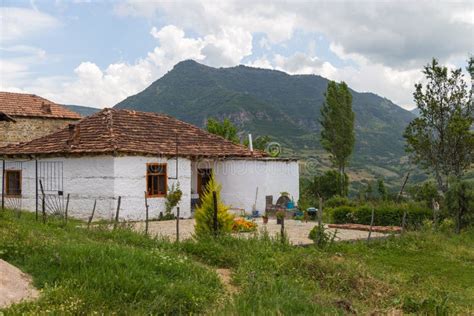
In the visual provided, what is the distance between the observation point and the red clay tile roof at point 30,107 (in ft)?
89.9

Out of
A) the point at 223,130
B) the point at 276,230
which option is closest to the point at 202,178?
the point at 276,230

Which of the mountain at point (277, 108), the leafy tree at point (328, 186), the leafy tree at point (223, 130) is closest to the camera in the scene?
the leafy tree at point (328, 186)

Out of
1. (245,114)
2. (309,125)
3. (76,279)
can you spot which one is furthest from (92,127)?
(309,125)

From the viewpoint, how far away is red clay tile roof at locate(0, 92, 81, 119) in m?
27.4

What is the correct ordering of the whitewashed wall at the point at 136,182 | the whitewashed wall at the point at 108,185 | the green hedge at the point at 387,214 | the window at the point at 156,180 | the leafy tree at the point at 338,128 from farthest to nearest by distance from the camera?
the leafy tree at the point at 338,128 → the window at the point at 156,180 → the whitewashed wall at the point at 136,182 → the whitewashed wall at the point at 108,185 → the green hedge at the point at 387,214

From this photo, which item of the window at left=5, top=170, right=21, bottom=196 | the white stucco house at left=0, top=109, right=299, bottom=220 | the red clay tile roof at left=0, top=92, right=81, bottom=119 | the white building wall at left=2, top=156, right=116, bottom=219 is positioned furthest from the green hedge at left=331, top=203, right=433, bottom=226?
the red clay tile roof at left=0, top=92, right=81, bottom=119

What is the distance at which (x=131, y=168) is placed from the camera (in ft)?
60.8

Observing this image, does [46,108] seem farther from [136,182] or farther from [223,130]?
[136,182]

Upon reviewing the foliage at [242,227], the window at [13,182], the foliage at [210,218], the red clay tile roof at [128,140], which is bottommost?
the foliage at [242,227]

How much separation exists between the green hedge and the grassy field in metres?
5.60

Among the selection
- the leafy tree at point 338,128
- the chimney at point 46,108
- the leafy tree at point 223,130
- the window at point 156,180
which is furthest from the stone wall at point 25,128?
the leafy tree at point 338,128

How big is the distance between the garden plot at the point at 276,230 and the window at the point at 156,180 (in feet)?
4.81

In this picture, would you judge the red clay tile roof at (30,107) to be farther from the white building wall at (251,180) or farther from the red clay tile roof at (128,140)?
the white building wall at (251,180)

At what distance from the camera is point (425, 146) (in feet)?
78.1
